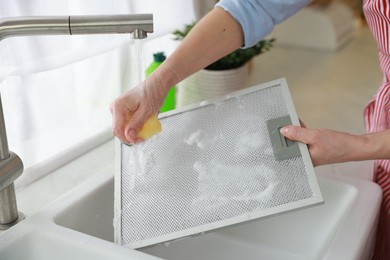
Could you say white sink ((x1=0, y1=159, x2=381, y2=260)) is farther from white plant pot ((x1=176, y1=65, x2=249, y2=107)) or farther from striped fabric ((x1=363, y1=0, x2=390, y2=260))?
white plant pot ((x1=176, y1=65, x2=249, y2=107))

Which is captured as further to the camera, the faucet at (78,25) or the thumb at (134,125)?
the thumb at (134,125)

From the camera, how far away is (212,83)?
1.41 m

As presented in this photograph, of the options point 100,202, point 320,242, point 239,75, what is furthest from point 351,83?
point 100,202

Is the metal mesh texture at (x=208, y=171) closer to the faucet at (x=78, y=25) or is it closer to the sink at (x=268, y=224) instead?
the sink at (x=268, y=224)

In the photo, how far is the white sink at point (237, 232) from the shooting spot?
2.83ft

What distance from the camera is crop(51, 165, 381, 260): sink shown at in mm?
965

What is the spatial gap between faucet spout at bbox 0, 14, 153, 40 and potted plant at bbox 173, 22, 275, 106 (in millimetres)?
641

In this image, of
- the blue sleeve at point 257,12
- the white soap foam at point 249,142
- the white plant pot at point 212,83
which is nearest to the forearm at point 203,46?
the blue sleeve at point 257,12

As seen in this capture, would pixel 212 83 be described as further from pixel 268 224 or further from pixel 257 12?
pixel 268 224

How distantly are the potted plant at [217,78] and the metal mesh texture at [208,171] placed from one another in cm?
38

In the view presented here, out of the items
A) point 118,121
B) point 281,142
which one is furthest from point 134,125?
point 281,142

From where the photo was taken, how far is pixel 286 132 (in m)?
0.89

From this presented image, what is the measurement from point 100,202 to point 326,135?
0.45m

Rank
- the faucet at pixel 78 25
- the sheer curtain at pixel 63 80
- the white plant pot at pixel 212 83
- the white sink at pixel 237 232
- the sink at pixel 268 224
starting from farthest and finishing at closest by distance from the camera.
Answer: the white plant pot at pixel 212 83 → the sheer curtain at pixel 63 80 → the sink at pixel 268 224 → the white sink at pixel 237 232 → the faucet at pixel 78 25
